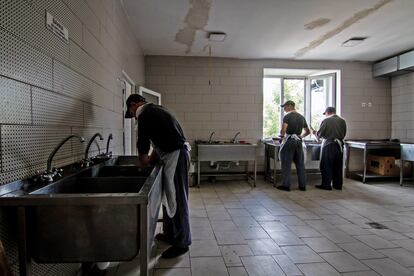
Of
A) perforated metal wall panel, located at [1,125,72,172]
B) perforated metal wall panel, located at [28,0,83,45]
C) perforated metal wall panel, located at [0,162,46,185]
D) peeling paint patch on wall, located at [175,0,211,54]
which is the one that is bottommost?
perforated metal wall panel, located at [0,162,46,185]

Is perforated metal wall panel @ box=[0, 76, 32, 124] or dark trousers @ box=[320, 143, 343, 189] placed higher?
perforated metal wall panel @ box=[0, 76, 32, 124]

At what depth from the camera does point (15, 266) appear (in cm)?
107

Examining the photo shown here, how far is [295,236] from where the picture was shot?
2553mm

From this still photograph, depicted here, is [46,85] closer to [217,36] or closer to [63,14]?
[63,14]

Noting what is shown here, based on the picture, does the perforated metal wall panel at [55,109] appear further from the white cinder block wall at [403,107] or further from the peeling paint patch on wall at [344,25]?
the white cinder block wall at [403,107]

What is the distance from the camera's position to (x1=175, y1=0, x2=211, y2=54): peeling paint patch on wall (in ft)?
10.2

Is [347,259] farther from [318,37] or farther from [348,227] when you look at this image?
[318,37]

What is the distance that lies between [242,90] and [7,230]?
4.84 m

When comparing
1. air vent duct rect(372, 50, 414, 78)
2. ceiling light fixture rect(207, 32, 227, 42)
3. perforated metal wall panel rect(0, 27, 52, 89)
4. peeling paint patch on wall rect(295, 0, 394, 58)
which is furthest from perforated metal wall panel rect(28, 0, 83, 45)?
air vent duct rect(372, 50, 414, 78)

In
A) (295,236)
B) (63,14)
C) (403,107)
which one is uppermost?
(63,14)

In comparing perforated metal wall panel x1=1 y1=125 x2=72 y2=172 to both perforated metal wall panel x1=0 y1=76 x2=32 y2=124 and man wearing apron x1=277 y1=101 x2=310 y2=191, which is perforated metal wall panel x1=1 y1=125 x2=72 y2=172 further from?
man wearing apron x1=277 y1=101 x2=310 y2=191

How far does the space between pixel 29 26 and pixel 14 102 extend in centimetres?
38

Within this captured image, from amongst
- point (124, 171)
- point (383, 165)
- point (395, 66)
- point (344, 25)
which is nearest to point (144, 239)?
point (124, 171)

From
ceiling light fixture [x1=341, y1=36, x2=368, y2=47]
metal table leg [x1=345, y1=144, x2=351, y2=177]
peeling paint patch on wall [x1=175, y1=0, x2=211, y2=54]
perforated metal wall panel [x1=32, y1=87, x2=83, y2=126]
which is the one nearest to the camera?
perforated metal wall panel [x1=32, y1=87, x2=83, y2=126]
